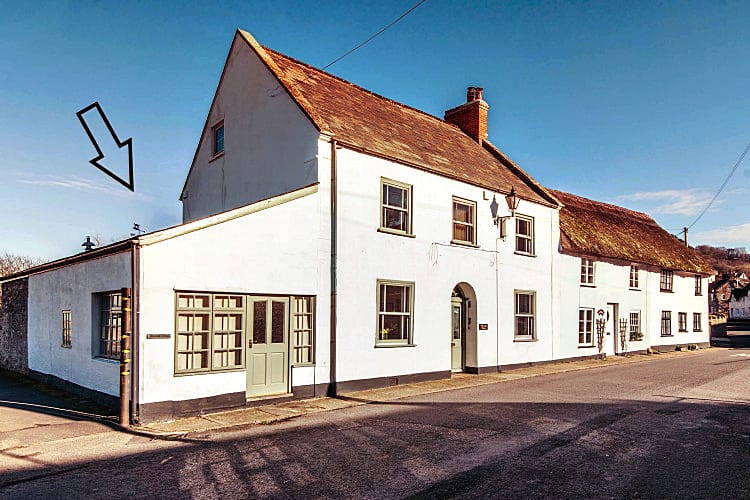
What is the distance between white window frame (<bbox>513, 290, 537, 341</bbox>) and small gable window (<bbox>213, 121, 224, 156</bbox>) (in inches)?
437

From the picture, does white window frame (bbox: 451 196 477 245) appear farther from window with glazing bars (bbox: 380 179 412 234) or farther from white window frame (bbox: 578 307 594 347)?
white window frame (bbox: 578 307 594 347)

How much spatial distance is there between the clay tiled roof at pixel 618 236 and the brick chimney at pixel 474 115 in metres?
5.15

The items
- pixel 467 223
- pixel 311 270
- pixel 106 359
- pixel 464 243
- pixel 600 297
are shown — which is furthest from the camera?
pixel 600 297

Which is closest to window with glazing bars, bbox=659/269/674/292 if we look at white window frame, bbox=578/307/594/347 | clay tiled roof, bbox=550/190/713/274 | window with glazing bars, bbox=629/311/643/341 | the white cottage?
clay tiled roof, bbox=550/190/713/274

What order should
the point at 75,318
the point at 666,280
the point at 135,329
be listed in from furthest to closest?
the point at 666,280, the point at 75,318, the point at 135,329

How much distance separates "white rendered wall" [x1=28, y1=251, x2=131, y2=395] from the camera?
11.2 meters

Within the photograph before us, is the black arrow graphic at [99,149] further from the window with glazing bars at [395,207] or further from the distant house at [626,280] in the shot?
the distant house at [626,280]

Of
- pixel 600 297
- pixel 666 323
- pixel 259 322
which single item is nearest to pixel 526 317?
pixel 600 297

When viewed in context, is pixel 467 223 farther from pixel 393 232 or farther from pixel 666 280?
pixel 666 280

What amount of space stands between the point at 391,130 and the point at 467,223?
3764mm

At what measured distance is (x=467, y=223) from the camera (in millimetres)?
17469

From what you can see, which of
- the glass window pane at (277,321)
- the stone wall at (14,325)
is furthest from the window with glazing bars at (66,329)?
the glass window pane at (277,321)

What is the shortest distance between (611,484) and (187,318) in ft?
26.0

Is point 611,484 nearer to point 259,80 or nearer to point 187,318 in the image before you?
point 187,318
